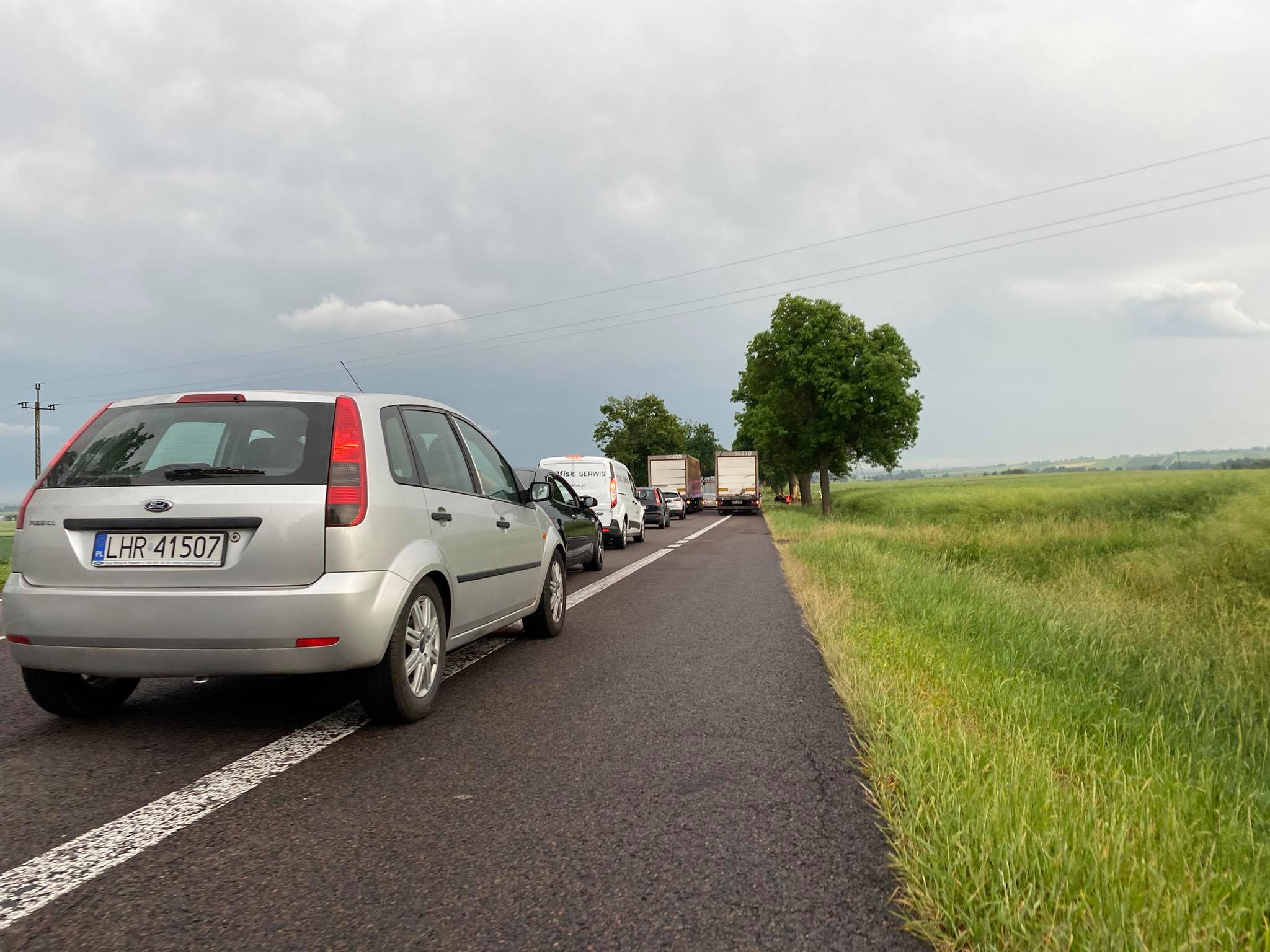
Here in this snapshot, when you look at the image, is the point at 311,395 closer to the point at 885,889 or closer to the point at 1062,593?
the point at 885,889

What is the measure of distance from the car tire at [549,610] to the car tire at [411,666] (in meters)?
2.13

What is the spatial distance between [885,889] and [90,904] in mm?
2290

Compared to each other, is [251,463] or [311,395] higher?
[311,395]

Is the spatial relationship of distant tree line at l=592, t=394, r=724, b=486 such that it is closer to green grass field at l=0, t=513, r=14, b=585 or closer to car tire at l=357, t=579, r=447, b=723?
green grass field at l=0, t=513, r=14, b=585

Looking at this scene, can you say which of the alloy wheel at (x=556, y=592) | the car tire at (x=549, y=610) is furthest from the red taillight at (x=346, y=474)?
the alloy wheel at (x=556, y=592)

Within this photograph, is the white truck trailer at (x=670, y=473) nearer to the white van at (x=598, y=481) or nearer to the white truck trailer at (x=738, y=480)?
the white truck trailer at (x=738, y=480)

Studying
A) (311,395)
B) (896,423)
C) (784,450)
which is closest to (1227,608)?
(311,395)

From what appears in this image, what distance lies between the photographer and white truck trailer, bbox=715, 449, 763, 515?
49.0 metres

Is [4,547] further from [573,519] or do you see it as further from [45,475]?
[45,475]

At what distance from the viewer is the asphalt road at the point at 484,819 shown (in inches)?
92.3

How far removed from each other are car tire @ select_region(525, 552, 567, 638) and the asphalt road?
4.48ft

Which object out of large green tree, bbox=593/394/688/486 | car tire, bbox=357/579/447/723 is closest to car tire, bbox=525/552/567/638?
car tire, bbox=357/579/447/723

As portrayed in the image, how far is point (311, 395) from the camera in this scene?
4461 mm

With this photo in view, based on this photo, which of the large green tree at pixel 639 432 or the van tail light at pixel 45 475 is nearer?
the van tail light at pixel 45 475
